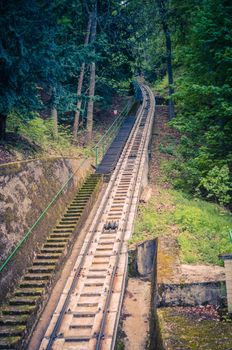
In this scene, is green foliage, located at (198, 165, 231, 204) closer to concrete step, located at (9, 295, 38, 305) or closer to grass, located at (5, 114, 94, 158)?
grass, located at (5, 114, 94, 158)

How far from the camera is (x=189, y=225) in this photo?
13.1 m

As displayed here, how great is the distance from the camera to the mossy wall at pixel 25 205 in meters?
9.61

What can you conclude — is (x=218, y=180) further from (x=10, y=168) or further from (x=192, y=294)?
(x=10, y=168)

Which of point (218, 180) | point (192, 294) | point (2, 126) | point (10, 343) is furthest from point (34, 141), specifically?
point (192, 294)

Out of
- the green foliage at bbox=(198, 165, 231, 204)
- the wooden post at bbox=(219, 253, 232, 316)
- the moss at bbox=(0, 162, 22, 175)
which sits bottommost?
the wooden post at bbox=(219, 253, 232, 316)

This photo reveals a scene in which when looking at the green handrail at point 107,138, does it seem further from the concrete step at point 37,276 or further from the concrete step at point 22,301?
the concrete step at point 22,301

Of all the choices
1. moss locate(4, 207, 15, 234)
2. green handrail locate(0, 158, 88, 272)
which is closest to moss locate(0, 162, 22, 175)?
moss locate(4, 207, 15, 234)

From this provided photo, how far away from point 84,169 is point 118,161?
367 centimetres

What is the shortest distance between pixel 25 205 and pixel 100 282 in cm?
369

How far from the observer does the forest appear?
391 inches

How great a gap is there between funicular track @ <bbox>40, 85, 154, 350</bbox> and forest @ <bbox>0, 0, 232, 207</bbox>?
4.09 m

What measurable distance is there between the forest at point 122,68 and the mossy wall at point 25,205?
7.01ft

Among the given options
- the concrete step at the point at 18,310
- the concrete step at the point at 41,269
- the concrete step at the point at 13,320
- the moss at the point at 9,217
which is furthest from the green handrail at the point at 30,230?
the concrete step at the point at 13,320

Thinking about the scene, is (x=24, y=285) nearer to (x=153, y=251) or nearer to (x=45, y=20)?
(x=153, y=251)
